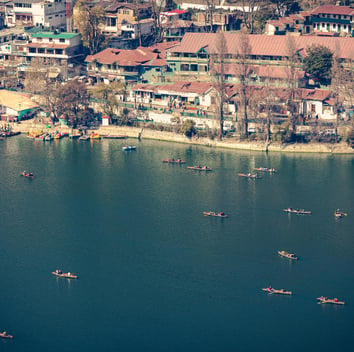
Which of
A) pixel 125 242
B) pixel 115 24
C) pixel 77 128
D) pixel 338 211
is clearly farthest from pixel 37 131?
pixel 338 211

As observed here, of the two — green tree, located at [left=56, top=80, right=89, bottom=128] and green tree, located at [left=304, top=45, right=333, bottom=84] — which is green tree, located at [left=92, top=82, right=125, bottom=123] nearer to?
green tree, located at [left=56, top=80, right=89, bottom=128]

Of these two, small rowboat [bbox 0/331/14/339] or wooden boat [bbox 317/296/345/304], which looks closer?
small rowboat [bbox 0/331/14/339]

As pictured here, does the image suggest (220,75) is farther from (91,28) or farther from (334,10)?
(91,28)

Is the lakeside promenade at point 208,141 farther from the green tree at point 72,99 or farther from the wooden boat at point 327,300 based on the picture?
the wooden boat at point 327,300

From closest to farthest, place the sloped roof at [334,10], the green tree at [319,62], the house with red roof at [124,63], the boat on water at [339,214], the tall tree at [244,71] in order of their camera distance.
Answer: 1. the boat on water at [339,214]
2. the tall tree at [244,71]
3. the green tree at [319,62]
4. the house with red roof at [124,63]
5. the sloped roof at [334,10]

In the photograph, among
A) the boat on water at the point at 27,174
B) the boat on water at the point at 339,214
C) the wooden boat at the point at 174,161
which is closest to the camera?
the boat on water at the point at 339,214

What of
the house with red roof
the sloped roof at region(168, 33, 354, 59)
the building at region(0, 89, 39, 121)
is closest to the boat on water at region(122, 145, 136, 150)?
the house with red roof

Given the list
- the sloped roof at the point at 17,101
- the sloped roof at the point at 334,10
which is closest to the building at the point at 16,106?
the sloped roof at the point at 17,101
